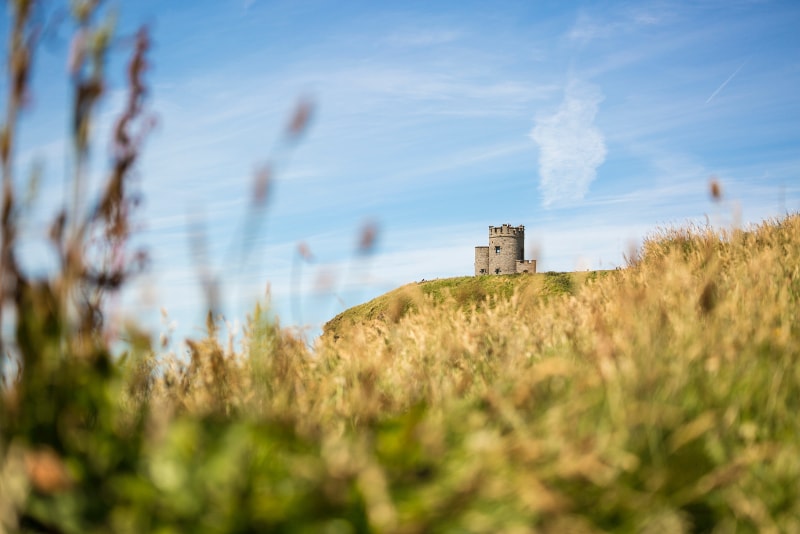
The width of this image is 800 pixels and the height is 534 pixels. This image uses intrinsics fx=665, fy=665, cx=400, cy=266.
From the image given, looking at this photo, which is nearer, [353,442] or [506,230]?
[353,442]

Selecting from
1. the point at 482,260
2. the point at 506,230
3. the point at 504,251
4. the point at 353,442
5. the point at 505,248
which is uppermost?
the point at 506,230

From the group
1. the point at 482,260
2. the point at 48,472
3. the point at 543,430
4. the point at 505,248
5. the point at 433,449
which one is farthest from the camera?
the point at 482,260

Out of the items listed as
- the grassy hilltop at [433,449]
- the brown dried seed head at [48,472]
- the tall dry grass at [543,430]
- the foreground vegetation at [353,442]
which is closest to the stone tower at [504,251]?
the tall dry grass at [543,430]

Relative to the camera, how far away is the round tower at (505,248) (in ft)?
196

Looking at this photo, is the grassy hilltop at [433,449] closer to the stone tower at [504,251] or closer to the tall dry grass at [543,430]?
the tall dry grass at [543,430]

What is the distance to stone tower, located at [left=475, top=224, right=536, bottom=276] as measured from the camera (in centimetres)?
5959

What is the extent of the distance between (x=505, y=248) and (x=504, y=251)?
0.94 feet

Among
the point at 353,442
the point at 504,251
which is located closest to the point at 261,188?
the point at 353,442

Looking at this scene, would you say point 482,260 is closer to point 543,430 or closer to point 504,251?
point 504,251

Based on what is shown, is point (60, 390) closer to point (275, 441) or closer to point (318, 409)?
point (275, 441)

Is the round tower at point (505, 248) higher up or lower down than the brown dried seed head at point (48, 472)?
higher up

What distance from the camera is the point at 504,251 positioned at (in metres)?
60.0

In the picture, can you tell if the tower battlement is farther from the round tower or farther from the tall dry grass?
the tall dry grass

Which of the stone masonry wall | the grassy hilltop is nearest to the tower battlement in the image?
the stone masonry wall
